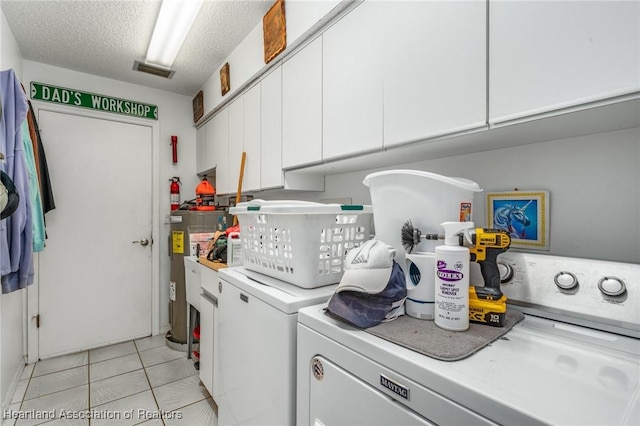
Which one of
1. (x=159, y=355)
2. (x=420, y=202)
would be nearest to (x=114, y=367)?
(x=159, y=355)

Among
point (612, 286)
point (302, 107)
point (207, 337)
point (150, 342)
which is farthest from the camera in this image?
point (150, 342)

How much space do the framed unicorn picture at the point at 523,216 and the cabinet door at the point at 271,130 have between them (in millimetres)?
1216

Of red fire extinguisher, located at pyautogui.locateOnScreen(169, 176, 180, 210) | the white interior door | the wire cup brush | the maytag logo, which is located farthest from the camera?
red fire extinguisher, located at pyautogui.locateOnScreen(169, 176, 180, 210)

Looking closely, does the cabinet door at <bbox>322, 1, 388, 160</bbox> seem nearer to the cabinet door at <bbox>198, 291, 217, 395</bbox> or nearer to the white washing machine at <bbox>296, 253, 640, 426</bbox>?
the white washing machine at <bbox>296, 253, 640, 426</bbox>

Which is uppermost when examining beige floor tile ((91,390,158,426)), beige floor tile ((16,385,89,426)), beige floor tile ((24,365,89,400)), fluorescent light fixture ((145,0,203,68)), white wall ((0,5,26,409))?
fluorescent light fixture ((145,0,203,68))

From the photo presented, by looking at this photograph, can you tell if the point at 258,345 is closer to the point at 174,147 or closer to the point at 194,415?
Result: the point at 194,415

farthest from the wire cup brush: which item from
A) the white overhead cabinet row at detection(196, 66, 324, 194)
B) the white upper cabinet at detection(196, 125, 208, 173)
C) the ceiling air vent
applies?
the ceiling air vent

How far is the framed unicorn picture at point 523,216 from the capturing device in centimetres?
106

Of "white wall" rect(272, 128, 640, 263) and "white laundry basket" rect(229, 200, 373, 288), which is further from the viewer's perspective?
"white laundry basket" rect(229, 200, 373, 288)

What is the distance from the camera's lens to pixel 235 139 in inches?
99.1

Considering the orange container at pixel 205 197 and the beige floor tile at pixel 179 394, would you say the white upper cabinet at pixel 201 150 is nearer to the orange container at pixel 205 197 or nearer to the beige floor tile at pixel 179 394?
the orange container at pixel 205 197

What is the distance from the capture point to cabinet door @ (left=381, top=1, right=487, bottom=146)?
0.94 m

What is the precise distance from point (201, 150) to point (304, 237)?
2.65m

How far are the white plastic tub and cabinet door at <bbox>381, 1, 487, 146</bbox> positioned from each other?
0.21 meters
